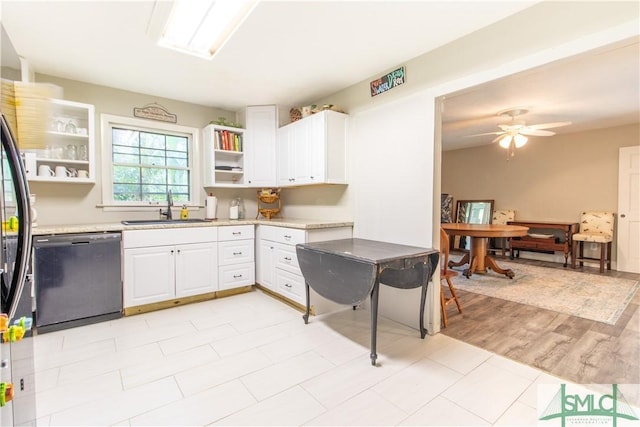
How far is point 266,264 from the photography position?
3355 millimetres

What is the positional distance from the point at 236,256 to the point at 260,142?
4.72 ft

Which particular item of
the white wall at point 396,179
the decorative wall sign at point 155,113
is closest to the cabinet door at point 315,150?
the white wall at point 396,179

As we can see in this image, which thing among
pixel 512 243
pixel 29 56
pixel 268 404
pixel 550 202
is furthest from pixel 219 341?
pixel 550 202

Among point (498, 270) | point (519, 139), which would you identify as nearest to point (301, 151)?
point (519, 139)

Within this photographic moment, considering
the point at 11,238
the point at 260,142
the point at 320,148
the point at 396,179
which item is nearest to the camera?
the point at 11,238

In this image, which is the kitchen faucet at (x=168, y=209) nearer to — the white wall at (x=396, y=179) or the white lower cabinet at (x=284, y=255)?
the white lower cabinet at (x=284, y=255)

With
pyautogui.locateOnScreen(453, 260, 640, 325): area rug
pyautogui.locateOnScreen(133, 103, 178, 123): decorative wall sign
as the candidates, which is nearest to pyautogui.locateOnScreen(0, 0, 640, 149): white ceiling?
pyautogui.locateOnScreen(133, 103, 178, 123): decorative wall sign

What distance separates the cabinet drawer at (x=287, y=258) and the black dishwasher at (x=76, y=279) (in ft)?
4.67

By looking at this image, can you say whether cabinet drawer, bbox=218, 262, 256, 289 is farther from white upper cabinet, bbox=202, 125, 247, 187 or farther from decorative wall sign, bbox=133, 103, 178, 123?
decorative wall sign, bbox=133, 103, 178, 123

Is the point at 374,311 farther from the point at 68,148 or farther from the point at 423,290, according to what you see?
the point at 68,148

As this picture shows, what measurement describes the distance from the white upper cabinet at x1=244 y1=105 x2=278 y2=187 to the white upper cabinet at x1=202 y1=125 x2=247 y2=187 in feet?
0.26

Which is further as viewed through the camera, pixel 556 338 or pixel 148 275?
pixel 148 275

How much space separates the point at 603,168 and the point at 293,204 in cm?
513

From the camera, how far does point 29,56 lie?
2.50m
